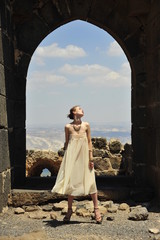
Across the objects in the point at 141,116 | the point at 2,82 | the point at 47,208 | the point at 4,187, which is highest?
the point at 2,82

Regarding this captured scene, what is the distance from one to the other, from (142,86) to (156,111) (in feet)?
2.85

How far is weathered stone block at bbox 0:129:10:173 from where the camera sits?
5.73 meters

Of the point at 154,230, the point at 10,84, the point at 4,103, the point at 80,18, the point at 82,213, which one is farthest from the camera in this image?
the point at 80,18

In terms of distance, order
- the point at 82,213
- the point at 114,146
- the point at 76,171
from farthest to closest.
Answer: the point at 114,146 → the point at 82,213 → the point at 76,171

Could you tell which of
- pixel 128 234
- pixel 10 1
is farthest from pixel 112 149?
pixel 128 234

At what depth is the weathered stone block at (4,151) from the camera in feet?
18.8

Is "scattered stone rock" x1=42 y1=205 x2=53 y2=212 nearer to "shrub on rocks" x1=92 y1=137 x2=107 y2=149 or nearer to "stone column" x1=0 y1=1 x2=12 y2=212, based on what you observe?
"stone column" x1=0 y1=1 x2=12 y2=212

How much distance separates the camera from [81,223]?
16.5 ft

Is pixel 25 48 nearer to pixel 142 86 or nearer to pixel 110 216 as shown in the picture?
pixel 142 86

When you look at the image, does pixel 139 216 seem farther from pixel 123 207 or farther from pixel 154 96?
pixel 154 96

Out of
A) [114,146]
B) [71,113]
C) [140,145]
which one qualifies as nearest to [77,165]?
[71,113]

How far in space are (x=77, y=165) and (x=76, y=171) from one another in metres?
0.08

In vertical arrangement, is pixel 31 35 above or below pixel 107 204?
above

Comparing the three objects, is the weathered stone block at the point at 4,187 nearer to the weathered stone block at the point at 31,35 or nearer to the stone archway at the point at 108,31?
the stone archway at the point at 108,31
